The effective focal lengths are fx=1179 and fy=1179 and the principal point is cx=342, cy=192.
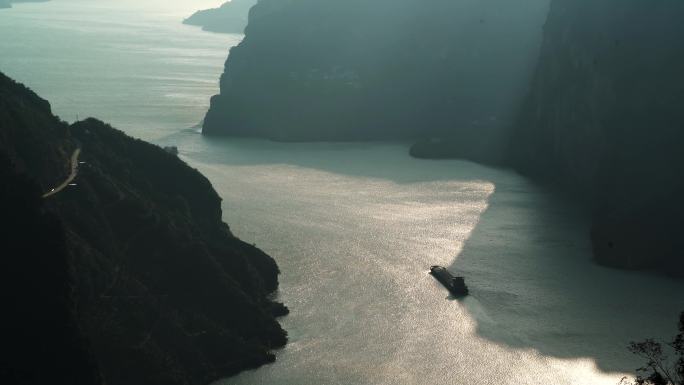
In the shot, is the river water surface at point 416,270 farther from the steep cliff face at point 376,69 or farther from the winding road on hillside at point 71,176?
the winding road on hillside at point 71,176

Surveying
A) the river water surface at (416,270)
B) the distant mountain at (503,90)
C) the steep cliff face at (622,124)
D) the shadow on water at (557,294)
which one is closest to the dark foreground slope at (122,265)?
the river water surface at (416,270)

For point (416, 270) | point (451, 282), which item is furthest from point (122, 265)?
point (416, 270)

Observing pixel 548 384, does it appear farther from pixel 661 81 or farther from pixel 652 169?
pixel 661 81

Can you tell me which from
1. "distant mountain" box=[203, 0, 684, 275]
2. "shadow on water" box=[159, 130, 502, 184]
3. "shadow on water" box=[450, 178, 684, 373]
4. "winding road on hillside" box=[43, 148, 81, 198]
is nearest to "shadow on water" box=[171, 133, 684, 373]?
"shadow on water" box=[450, 178, 684, 373]

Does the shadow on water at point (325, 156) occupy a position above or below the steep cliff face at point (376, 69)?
below

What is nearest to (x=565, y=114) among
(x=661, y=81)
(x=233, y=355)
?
(x=661, y=81)

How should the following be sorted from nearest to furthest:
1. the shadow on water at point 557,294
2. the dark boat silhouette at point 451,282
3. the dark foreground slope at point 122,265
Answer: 1. the dark foreground slope at point 122,265
2. the shadow on water at point 557,294
3. the dark boat silhouette at point 451,282

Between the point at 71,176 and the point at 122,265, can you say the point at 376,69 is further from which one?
the point at 122,265
